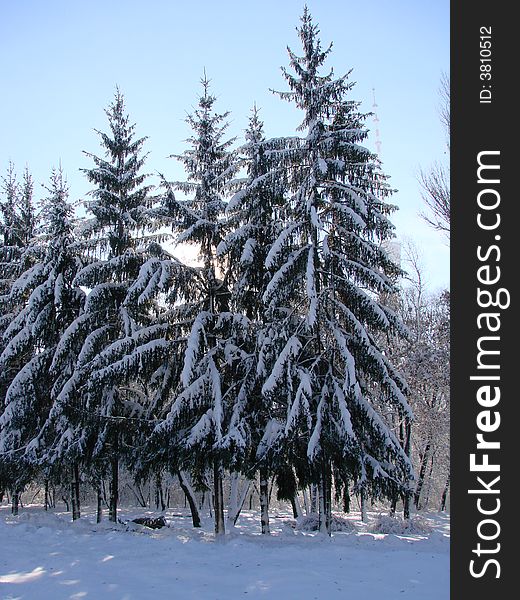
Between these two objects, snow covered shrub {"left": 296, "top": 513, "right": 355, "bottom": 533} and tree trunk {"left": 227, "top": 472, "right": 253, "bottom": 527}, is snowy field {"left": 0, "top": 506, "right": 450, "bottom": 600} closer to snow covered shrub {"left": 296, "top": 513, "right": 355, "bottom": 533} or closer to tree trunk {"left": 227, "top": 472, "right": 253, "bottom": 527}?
tree trunk {"left": 227, "top": 472, "right": 253, "bottom": 527}

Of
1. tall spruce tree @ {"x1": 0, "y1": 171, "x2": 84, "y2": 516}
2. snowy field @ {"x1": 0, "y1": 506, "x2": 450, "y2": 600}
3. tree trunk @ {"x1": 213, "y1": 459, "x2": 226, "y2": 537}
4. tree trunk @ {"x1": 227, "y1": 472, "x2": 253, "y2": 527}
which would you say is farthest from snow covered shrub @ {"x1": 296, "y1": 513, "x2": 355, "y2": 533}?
tall spruce tree @ {"x1": 0, "y1": 171, "x2": 84, "y2": 516}

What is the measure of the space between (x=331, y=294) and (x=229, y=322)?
10.6 feet

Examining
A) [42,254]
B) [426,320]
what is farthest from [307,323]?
[426,320]

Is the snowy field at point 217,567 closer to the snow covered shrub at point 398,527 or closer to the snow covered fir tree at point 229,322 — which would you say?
A: the snow covered fir tree at point 229,322

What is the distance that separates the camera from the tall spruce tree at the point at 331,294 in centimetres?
1329

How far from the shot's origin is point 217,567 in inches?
412

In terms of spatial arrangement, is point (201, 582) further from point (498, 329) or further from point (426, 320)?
point (426, 320)

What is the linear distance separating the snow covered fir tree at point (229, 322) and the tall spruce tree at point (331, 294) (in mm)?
55

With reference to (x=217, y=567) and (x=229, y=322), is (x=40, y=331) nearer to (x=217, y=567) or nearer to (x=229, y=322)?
(x=229, y=322)

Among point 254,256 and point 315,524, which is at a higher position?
point 254,256

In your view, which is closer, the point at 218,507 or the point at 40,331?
the point at 218,507

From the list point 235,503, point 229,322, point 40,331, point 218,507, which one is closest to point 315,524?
point 235,503

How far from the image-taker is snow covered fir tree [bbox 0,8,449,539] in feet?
45.1

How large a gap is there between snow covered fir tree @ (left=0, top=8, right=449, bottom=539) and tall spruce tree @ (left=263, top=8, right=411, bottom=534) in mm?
55
